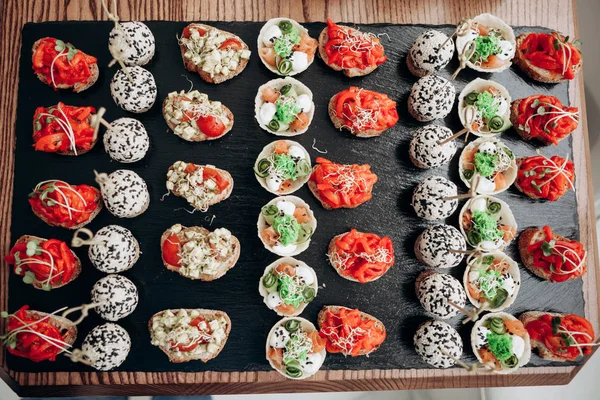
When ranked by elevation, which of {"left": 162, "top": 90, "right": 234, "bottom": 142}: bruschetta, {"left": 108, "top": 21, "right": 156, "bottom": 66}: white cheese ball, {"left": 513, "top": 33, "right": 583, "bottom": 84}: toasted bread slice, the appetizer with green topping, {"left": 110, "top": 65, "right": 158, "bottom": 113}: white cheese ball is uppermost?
{"left": 108, "top": 21, "right": 156, "bottom": 66}: white cheese ball

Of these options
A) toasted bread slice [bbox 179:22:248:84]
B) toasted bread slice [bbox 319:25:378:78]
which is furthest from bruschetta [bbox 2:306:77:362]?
toasted bread slice [bbox 319:25:378:78]

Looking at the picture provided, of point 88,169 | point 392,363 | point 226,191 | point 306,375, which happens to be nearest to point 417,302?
point 392,363

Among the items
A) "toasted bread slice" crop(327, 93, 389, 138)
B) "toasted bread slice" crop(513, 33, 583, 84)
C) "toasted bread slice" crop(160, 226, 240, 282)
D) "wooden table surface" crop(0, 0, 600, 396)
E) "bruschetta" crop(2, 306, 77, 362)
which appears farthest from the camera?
"toasted bread slice" crop(513, 33, 583, 84)

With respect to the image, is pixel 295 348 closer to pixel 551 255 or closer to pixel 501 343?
pixel 501 343

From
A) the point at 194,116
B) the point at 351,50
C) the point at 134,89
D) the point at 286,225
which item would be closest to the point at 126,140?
the point at 134,89

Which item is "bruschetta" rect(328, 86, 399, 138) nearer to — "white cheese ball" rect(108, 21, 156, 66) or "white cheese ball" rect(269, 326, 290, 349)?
"white cheese ball" rect(108, 21, 156, 66)

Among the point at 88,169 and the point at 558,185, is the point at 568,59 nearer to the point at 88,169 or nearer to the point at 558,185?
the point at 558,185
